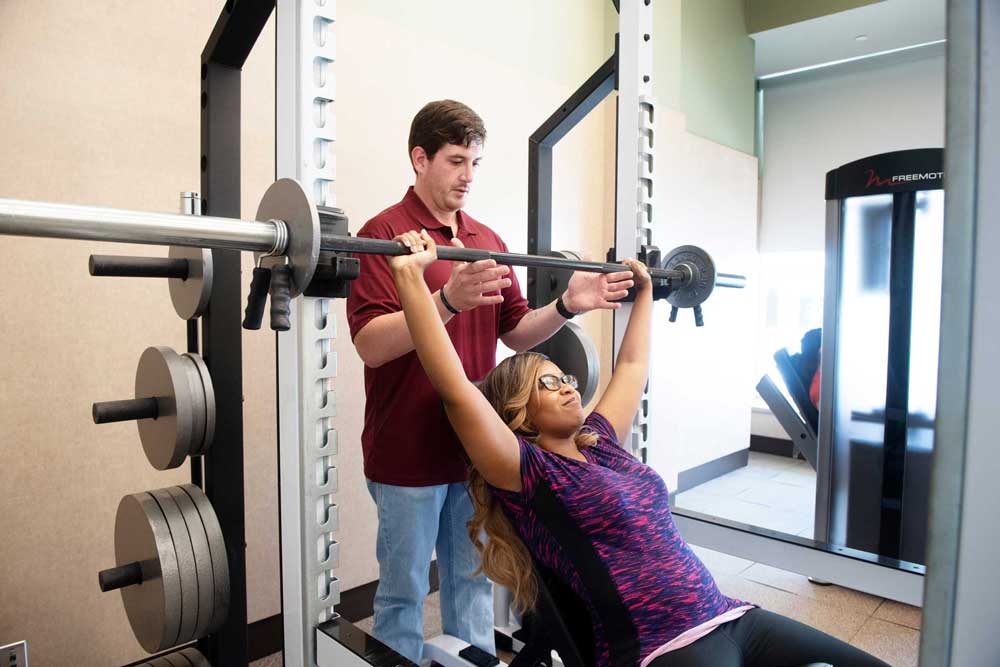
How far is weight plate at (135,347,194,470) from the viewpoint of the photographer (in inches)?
52.0

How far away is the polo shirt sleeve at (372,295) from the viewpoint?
134 centimetres

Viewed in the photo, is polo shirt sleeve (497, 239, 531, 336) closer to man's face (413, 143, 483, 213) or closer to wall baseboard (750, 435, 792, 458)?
man's face (413, 143, 483, 213)

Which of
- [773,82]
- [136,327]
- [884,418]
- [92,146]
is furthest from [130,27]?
[773,82]

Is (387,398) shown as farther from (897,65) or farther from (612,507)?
(897,65)

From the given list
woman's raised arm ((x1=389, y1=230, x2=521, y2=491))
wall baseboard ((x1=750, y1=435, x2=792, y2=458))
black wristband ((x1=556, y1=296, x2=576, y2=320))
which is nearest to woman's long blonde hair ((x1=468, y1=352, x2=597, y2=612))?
woman's raised arm ((x1=389, y1=230, x2=521, y2=491))

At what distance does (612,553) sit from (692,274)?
77 centimetres

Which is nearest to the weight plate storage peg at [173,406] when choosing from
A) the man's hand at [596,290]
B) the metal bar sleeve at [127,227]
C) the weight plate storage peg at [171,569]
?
the weight plate storage peg at [171,569]

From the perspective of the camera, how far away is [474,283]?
1.15m

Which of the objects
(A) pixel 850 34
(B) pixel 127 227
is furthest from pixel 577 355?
(A) pixel 850 34

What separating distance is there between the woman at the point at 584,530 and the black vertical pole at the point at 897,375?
1.81 meters

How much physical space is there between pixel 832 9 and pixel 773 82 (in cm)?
105

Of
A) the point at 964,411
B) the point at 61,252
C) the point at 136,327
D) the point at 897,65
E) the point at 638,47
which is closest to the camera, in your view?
the point at 964,411

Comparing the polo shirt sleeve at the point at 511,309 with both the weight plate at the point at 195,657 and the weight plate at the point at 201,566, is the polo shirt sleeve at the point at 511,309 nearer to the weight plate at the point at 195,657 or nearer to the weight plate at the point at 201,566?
the weight plate at the point at 201,566

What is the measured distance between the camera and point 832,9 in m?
4.03
